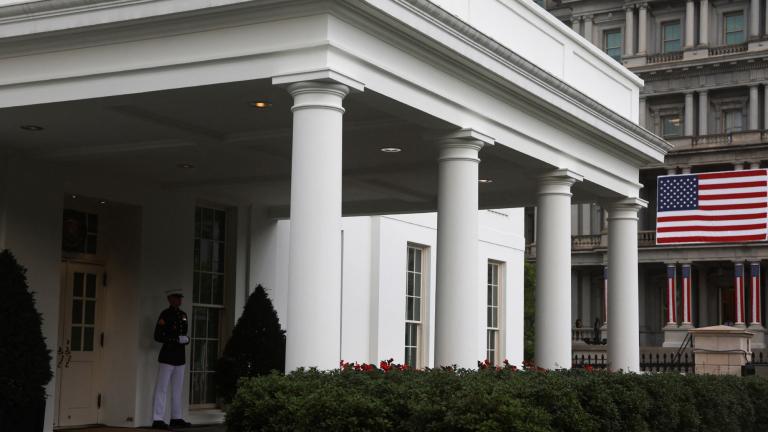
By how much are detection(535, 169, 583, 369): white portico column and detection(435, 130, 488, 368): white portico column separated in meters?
3.09

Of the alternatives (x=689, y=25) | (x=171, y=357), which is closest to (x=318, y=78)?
(x=171, y=357)

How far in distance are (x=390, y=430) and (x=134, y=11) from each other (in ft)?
15.8

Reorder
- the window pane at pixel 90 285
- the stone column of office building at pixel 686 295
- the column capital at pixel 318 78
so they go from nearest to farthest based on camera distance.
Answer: the column capital at pixel 318 78, the window pane at pixel 90 285, the stone column of office building at pixel 686 295

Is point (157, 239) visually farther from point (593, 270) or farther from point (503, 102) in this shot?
point (593, 270)

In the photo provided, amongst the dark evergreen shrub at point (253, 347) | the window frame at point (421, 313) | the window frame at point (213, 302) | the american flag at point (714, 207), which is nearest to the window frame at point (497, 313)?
the window frame at point (421, 313)

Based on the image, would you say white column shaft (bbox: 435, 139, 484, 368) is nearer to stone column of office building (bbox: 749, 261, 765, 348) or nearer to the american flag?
the american flag

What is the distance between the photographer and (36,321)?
565 inches

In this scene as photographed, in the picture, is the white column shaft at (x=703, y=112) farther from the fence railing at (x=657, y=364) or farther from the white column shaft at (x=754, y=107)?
the fence railing at (x=657, y=364)

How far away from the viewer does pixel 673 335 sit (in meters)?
58.6

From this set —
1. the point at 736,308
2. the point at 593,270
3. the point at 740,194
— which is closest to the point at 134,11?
the point at 740,194

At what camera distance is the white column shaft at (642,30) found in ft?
213

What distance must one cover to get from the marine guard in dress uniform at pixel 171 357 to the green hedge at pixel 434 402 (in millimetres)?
6980

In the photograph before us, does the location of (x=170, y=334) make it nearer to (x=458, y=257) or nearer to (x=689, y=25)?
(x=458, y=257)

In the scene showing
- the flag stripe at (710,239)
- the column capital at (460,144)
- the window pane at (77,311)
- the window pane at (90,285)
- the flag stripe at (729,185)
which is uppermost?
the flag stripe at (729,185)
